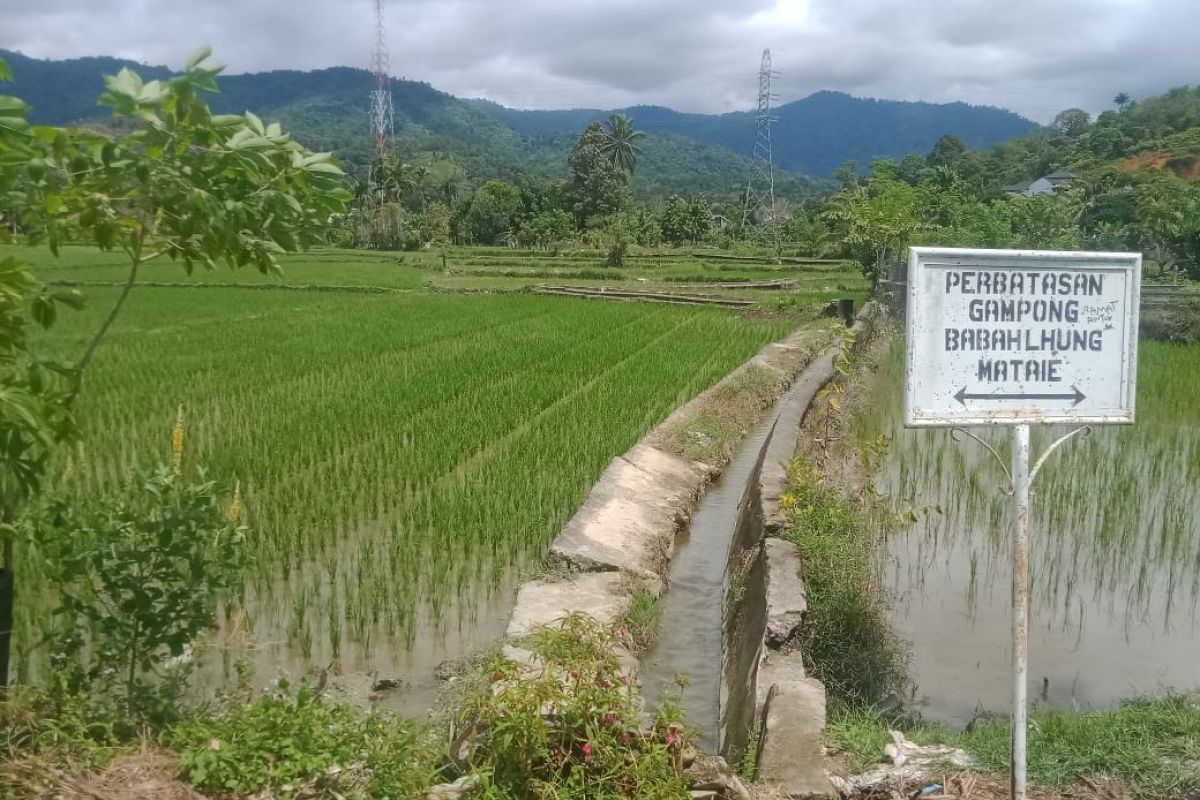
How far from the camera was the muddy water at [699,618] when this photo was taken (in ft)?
14.2

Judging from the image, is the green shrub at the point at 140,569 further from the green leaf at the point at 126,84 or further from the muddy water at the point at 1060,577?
the muddy water at the point at 1060,577

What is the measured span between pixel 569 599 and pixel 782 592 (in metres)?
1.01

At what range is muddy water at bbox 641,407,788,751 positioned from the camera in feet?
14.2

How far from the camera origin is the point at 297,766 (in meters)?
2.56

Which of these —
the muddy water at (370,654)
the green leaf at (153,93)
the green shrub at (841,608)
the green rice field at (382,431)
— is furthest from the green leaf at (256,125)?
the green shrub at (841,608)

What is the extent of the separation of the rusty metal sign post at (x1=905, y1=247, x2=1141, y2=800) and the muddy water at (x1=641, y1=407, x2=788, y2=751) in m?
1.25

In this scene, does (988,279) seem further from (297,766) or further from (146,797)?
(146,797)

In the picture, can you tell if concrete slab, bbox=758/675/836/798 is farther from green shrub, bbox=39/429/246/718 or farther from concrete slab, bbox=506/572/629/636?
green shrub, bbox=39/429/246/718

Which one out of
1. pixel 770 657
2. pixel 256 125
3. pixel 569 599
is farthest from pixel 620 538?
pixel 256 125

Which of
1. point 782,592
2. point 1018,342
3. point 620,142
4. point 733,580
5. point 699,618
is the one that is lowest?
point 699,618

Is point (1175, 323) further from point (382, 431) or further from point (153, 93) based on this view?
point (153, 93)

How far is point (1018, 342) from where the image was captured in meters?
2.81

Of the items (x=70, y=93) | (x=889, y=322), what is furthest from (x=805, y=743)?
(x=70, y=93)

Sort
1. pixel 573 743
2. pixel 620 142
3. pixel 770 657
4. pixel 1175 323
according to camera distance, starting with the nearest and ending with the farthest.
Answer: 1. pixel 573 743
2. pixel 770 657
3. pixel 1175 323
4. pixel 620 142
